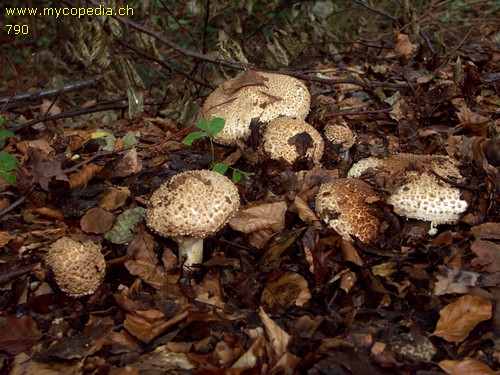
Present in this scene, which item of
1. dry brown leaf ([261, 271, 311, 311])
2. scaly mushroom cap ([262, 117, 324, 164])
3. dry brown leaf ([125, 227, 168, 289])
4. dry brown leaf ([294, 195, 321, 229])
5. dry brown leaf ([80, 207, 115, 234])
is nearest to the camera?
dry brown leaf ([261, 271, 311, 311])

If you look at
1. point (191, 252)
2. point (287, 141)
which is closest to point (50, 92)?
point (287, 141)

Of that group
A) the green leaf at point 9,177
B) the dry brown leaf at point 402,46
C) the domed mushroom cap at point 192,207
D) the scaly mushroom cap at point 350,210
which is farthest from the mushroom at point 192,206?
the dry brown leaf at point 402,46

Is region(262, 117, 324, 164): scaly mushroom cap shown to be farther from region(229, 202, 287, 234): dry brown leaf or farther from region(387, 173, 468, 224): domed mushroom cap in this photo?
region(387, 173, 468, 224): domed mushroom cap

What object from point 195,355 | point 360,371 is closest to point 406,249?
point 360,371

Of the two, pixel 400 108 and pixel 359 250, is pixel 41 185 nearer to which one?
pixel 359 250

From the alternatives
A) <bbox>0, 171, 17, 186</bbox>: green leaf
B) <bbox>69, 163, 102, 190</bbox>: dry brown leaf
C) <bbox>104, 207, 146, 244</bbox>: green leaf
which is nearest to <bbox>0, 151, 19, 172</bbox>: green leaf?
<bbox>0, 171, 17, 186</bbox>: green leaf

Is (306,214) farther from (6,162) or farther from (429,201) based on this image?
(6,162)

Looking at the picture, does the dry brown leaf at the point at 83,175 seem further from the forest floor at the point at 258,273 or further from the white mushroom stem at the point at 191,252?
the white mushroom stem at the point at 191,252
